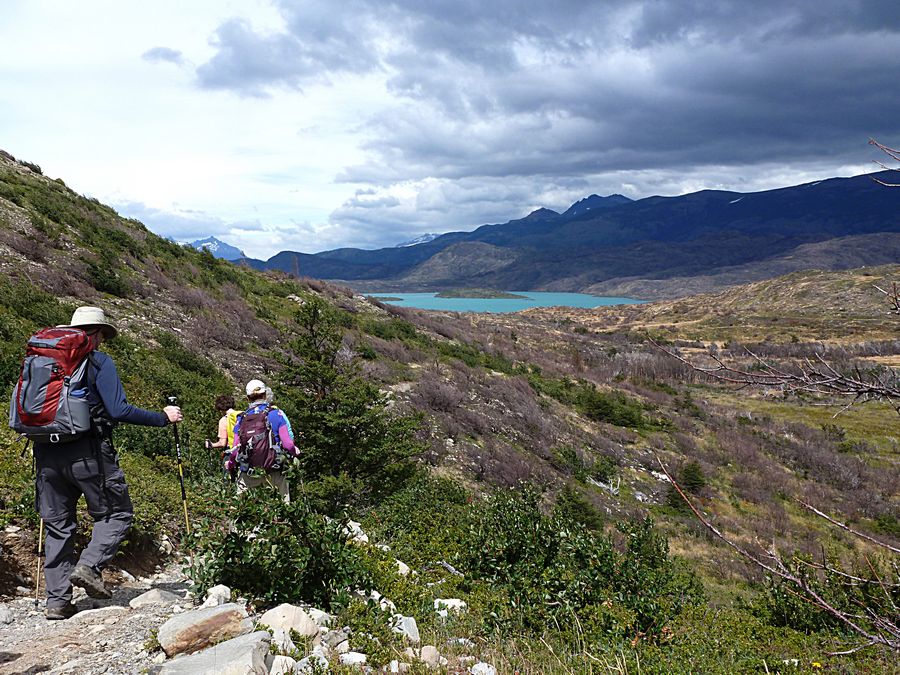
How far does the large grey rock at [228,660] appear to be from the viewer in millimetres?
2988

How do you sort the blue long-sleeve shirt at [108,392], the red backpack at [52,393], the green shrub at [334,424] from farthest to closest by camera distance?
the green shrub at [334,424] → the blue long-sleeve shirt at [108,392] → the red backpack at [52,393]

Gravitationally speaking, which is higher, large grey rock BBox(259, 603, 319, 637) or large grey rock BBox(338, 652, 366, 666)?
large grey rock BBox(259, 603, 319, 637)

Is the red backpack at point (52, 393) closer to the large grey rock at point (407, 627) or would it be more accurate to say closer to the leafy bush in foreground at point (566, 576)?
the large grey rock at point (407, 627)

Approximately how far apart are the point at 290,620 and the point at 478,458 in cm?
1220

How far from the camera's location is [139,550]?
5715mm

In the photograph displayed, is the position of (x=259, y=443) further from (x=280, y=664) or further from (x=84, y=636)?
(x=280, y=664)

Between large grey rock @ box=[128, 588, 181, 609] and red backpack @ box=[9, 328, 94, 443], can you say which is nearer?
red backpack @ box=[9, 328, 94, 443]

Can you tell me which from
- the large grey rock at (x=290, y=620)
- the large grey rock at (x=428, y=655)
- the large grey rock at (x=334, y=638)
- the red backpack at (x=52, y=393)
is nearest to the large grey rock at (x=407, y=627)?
the large grey rock at (x=428, y=655)

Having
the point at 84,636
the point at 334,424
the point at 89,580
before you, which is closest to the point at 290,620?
the point at 84,636

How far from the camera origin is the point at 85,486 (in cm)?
411

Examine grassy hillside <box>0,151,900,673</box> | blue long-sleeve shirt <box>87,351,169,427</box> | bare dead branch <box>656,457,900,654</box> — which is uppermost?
blue long-sleeve shirt <box>87,351,169,427</box>

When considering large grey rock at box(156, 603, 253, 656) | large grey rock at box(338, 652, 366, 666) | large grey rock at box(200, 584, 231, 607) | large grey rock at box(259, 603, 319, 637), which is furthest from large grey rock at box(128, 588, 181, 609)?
large grey rock at box(338, 652, 366, 666)

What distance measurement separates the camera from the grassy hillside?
4.96m

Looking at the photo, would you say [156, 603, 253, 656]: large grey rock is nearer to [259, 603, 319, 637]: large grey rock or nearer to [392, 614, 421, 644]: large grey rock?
[259, 603, 319, 637]: large grey rock
